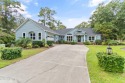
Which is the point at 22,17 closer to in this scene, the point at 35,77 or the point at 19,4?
the point at 19,4

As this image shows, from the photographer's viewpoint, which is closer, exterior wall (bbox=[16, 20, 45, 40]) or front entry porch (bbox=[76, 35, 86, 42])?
exterior wall (bbox=[16, 20, 45, 40])

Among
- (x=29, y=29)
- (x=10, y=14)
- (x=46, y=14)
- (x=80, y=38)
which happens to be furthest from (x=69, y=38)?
(x=10, y=14)

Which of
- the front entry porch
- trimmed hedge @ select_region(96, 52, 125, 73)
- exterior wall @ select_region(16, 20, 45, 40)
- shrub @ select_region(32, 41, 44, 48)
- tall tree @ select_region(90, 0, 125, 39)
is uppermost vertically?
tall tree @ select_region(90, 0, 125, 39)

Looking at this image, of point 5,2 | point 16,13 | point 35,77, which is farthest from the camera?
point 16,13

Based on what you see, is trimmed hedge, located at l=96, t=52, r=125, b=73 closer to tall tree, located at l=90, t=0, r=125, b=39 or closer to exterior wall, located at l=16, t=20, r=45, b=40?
exterior wall, located at l=16, t=20, r=45, b=40

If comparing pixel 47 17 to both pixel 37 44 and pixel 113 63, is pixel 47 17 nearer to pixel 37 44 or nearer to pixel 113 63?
pixel 37 44

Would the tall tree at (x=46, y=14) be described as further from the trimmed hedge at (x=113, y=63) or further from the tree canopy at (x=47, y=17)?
the trimmed hedge at (x=113, y=63)

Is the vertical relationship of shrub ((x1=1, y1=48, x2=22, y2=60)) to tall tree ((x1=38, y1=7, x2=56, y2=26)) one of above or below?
below

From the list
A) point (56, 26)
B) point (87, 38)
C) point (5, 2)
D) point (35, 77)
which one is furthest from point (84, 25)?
point (35, 77)

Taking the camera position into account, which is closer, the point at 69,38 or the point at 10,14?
the point at 10,14

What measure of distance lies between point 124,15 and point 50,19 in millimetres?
27765

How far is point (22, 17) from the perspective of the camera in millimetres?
38906

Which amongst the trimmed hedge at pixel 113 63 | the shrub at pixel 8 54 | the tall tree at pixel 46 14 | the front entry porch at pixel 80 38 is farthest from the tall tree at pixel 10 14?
the trimmed hedge at pixel 113 63

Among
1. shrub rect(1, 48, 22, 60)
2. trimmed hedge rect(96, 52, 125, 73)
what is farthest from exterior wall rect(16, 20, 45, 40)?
trimmed hedge rect(96, 52, 125, 73)
